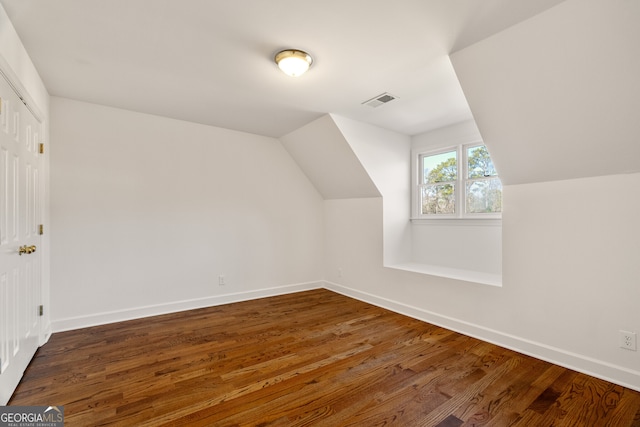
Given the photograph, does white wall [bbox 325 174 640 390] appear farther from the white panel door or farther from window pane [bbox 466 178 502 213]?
the white panel door

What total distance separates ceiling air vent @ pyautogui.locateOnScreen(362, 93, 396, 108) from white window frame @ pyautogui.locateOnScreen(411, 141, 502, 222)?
1.35m

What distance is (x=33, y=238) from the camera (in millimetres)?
2508

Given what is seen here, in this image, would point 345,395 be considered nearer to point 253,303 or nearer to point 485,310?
point 485,310

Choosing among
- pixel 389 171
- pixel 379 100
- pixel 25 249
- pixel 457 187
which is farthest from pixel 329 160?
pixel 25 249

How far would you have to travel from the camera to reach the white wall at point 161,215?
10.5 ft

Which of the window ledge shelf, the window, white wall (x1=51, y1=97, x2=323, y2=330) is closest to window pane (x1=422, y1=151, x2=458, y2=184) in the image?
the window

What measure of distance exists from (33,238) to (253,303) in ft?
8.22

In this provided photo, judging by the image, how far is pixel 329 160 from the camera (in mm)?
4328

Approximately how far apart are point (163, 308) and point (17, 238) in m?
1.91

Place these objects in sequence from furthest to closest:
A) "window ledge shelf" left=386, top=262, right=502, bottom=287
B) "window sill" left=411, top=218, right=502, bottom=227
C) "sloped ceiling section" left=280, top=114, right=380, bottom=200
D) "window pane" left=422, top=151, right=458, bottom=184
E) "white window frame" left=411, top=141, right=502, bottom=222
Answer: "window pane" left=422, top=151, right=458, bottom=184 < "sloped ceiling section" left=280, top=114, right=380, bottom=200 < "white window frame" left=411, top=141, right=502, bottom=222 < "window sill" left=411, top=218, right=502, bottom=227 < "window ledge shelf" left=386, top=262, right=502, bottom=287

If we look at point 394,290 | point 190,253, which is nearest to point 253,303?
point 190,253

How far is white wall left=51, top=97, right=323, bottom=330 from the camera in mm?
3203

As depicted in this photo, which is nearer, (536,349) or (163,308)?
(536,349)

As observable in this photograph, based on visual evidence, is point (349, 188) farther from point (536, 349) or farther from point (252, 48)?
point (536, 349)
